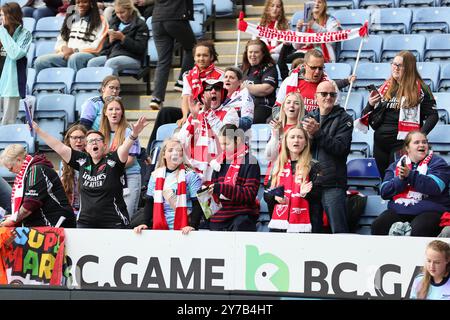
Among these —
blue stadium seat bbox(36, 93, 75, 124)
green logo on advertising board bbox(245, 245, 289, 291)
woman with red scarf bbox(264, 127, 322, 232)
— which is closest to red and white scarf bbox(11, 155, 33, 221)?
woman with red scarf bbox(264, 127, 322, 232)

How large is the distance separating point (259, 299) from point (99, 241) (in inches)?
58.5

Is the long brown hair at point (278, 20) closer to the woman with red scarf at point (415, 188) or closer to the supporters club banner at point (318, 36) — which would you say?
the supporters club banner at point (318, 36)

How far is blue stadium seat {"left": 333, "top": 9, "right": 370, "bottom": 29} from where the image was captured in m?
13.3

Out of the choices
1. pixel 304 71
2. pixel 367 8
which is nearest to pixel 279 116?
pixel 304 71

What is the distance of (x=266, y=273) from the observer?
28.7 ft

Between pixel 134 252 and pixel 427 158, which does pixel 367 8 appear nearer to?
pixel 427 158

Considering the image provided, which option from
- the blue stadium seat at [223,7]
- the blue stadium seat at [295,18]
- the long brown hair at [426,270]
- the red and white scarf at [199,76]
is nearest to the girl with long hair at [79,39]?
the blue stadium seat at [223,7]

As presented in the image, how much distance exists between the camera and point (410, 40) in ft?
41.6

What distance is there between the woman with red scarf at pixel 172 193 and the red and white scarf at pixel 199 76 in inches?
58.0

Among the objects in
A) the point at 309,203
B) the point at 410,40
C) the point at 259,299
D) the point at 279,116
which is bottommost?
the point at 259,299

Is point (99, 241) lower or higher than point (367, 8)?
lower

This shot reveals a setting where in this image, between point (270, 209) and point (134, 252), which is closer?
point (134, 252)

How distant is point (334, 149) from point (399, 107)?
44.5 inches

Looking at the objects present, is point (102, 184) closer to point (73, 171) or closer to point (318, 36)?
point (73, 171)
